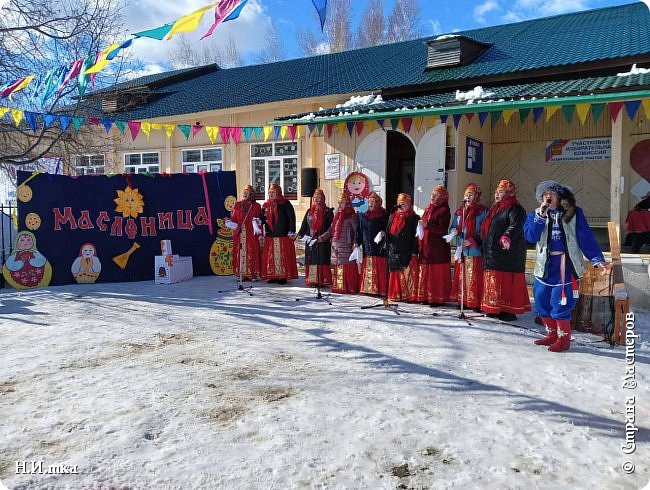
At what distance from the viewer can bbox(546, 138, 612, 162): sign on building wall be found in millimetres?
10914

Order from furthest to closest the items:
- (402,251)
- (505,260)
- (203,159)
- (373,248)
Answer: (203,159) → (373,248) → (402,251) → (505,260)

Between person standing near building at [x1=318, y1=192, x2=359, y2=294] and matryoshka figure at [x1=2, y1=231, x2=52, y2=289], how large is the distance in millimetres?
4908

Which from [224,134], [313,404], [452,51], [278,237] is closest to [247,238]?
[278,237]

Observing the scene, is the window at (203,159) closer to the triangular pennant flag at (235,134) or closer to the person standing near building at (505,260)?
the triangular pennant flag at (235,134)

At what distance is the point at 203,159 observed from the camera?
1523 cm

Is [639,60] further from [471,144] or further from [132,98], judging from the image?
[132,98]

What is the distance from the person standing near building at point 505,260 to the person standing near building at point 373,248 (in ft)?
5.49

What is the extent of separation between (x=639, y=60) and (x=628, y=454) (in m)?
9.02

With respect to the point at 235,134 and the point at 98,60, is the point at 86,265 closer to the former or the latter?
the point at 98,60

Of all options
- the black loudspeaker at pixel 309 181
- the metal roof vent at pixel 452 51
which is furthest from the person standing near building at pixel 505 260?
the metal roof vent at pixel 452 51

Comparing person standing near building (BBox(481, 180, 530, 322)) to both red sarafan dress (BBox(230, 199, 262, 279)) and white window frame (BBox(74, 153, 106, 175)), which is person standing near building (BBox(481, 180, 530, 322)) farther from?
white window frame (BBox(74, 153, 106, 175))

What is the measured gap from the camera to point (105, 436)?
304cm

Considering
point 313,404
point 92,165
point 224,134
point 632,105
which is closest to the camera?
point 313,404

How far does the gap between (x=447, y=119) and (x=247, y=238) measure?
4.34 metres
